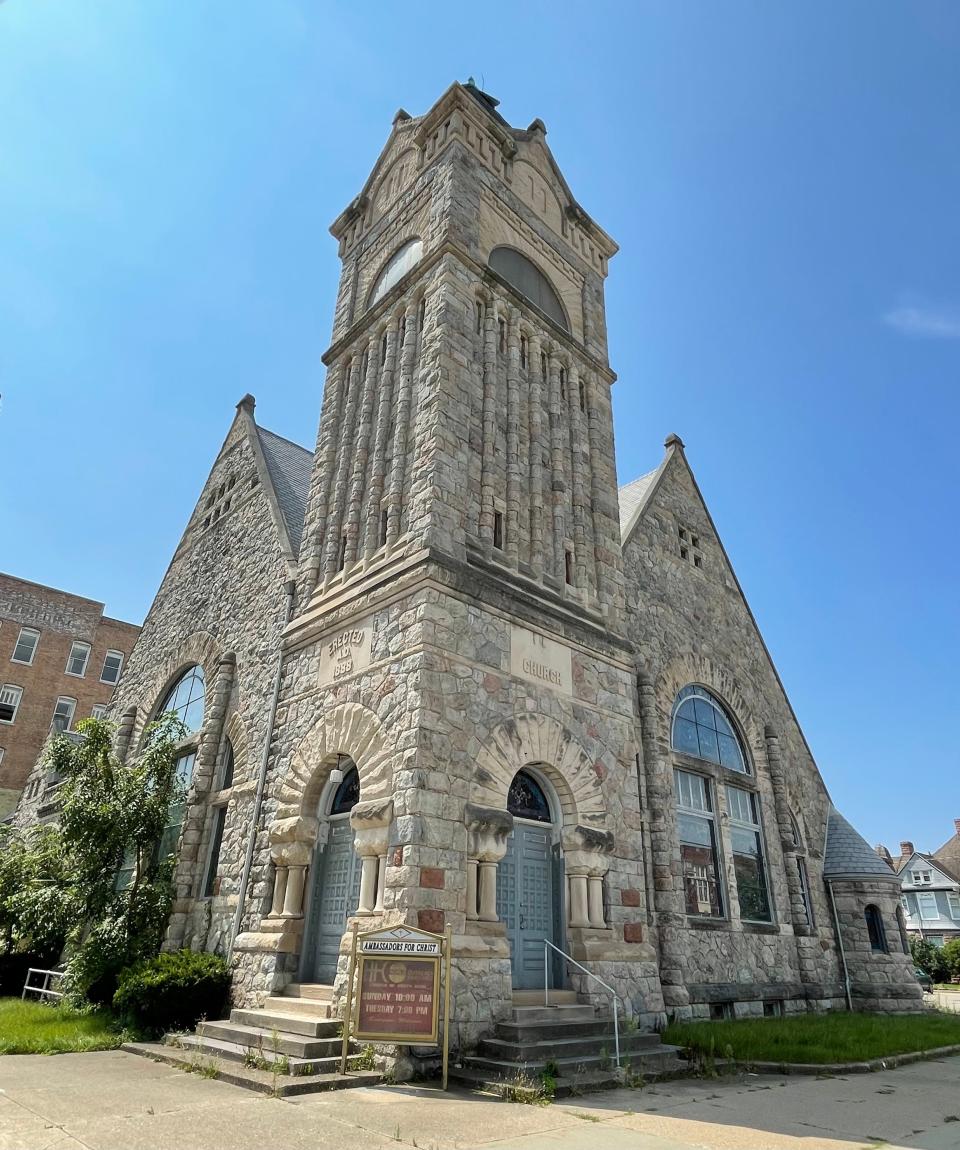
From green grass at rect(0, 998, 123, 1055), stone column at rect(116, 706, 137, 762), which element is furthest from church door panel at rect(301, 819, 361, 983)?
stone column at rect(116, 706, 137, 762)

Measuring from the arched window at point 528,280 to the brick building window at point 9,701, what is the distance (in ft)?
108

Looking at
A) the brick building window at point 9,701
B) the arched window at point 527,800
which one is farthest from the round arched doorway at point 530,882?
the brick building window at point 9,701

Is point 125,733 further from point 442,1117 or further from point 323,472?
point 442,1117

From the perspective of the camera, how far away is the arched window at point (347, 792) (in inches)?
441

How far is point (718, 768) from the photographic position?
1634 centimetres

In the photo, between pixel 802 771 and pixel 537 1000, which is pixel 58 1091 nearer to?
pixel 537 1000

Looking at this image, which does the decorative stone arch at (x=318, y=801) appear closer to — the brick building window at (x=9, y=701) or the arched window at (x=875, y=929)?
the arched window at (x=875, y=929)

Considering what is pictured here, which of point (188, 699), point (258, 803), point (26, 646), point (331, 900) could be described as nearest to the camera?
point (331, 900)

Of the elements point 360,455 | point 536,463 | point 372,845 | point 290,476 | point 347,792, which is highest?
point 290,476

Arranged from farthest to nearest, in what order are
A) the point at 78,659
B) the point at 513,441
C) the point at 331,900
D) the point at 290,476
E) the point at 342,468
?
1. the point at 78,659
2. the point at 290,476
3. the point at 342,468
4. the point at 513,441
5. the point at 331,900

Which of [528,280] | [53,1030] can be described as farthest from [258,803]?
[528,280]

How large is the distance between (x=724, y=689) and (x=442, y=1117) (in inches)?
514

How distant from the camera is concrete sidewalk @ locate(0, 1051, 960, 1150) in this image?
5.64 metres

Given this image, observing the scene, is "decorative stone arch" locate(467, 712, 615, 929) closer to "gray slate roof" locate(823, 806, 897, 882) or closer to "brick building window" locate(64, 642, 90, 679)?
"gray slate roof" locate(823, 806, 897, 882)
